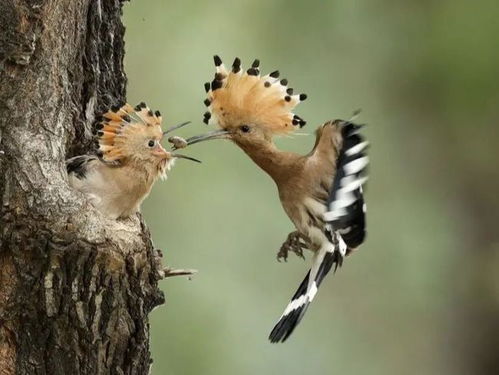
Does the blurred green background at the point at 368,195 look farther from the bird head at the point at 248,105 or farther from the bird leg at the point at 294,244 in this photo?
the bird head at the point at 248,105

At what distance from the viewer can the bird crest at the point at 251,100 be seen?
2.47 metres

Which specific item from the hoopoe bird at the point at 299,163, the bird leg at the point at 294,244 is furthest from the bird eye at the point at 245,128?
the bird leg at the point at 294,244

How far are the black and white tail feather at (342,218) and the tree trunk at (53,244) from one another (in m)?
0.45

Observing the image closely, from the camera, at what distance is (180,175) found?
460 centimetres

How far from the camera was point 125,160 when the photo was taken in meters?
2.44

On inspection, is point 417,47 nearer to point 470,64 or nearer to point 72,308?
point 470,64

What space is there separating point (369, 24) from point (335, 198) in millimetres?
2734

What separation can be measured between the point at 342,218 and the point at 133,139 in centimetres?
52

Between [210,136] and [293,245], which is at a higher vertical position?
[210,136]

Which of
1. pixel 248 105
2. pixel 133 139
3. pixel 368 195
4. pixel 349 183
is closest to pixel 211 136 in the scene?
pixel 248 105

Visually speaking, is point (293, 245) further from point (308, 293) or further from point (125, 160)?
point (125, 160)

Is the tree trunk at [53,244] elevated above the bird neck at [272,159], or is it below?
below

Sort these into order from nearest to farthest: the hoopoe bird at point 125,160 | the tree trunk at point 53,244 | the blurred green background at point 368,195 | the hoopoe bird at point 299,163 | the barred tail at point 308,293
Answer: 1. the tree trunk at point 53,244
2. the hoopoe bird at point 125,160
3. the hoopoe bird at point 299,163
4. the barred tail at point 308,293
5. the blurred green background at point 368,195

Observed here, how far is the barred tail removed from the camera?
2650 mm
